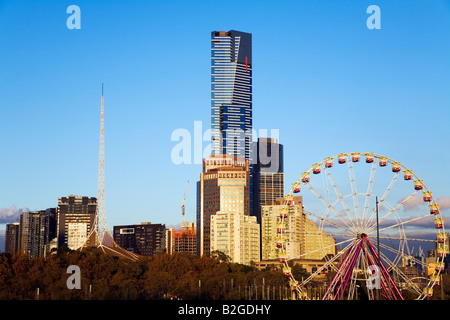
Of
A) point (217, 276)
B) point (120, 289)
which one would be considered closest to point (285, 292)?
point (217, 276)

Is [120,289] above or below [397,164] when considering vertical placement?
below
